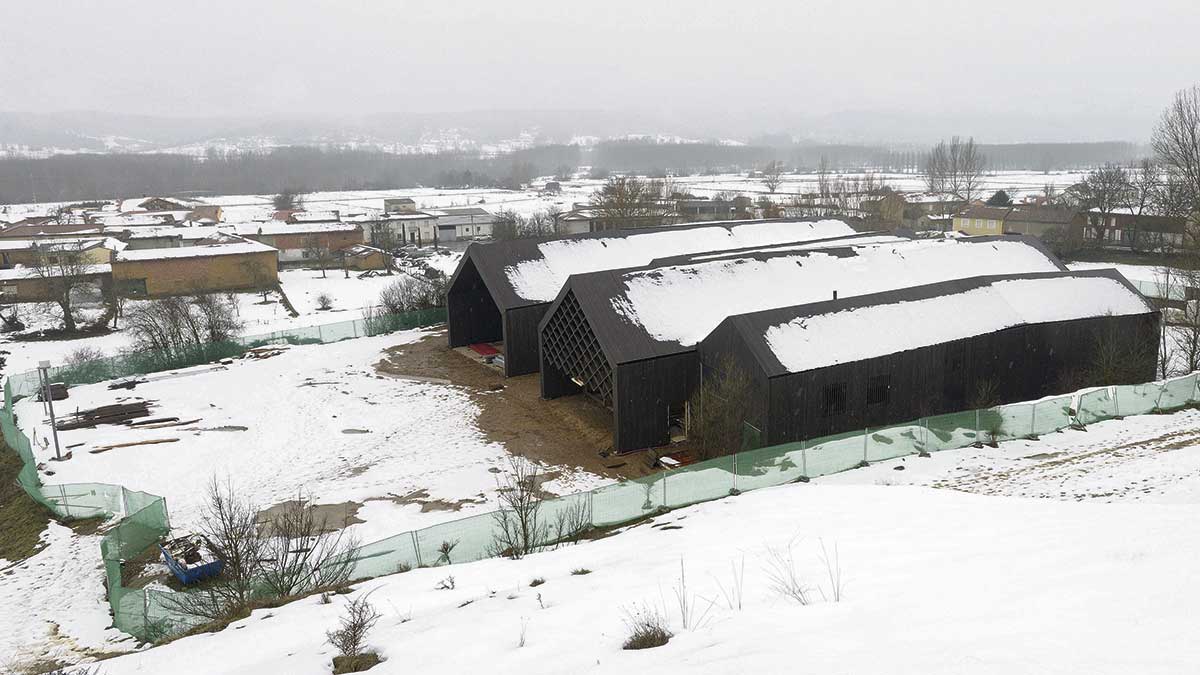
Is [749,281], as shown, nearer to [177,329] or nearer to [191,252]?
[177,329]

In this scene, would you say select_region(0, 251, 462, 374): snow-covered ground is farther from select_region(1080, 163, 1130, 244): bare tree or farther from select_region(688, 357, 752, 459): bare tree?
select_region(1080, 163, 1130, 244): bare tree

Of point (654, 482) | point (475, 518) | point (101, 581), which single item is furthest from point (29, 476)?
point (654, 482)

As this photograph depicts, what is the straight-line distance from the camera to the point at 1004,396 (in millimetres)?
25938

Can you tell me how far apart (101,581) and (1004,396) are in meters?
27.3

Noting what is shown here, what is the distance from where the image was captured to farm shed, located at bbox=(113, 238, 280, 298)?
64188mm

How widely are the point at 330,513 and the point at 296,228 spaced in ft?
244

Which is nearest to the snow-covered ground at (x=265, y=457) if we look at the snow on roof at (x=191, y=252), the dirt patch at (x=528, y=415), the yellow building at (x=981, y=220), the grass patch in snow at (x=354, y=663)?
the dirt patch at (x=528, y=415)

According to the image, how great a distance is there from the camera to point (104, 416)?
2791cm

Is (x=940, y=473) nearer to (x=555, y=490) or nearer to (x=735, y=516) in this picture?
(x=735, y=516)

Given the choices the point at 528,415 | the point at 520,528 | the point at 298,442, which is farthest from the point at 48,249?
the point at 520,528

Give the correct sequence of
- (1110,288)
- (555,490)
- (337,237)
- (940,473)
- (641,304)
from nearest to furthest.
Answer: (940,473)
(555,490)
(641,304)
(1110,288)
(337,237)

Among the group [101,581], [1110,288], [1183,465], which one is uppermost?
[1110,288]

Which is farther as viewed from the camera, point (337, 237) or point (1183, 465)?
point (337, 237)

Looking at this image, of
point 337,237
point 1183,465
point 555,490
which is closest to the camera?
point 1183,465
